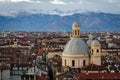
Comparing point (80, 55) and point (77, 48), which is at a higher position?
point (77, 48)

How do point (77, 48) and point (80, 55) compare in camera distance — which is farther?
point (77, 48)

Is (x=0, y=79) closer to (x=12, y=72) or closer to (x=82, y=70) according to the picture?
(x=12, y=72)

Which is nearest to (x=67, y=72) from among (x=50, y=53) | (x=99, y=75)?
(x=99, y=75)

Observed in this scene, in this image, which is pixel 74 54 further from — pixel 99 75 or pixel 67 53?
pixel 99 75

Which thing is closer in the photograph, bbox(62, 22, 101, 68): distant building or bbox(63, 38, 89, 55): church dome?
bbox(62, 22, 101, 68): distant building

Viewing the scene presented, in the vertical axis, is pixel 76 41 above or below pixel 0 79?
above

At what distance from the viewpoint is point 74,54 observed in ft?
247

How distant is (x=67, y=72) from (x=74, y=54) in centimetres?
848

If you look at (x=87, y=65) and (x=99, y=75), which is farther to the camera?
(x=87, y=65)

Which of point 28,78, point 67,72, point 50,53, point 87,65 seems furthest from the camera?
point 50,53

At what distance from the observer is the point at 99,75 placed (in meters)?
60.8

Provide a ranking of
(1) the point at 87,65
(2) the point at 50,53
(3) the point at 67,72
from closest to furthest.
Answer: (3) the point at 67,72
(1) the point at 87,65
(2) the point at 50,53

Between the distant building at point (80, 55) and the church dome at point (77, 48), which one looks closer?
the distant building at point (80, 55)

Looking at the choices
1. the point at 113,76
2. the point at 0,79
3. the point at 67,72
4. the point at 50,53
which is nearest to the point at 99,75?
the point at 113,76
